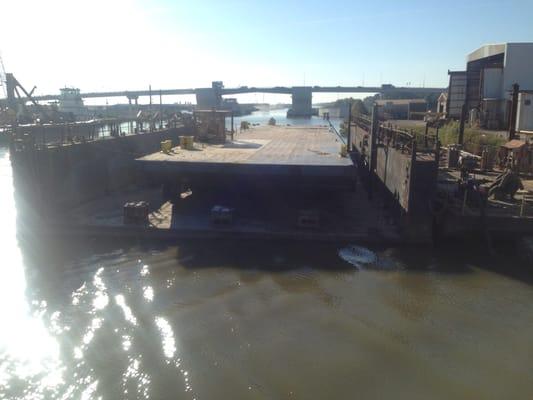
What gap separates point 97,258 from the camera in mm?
16547

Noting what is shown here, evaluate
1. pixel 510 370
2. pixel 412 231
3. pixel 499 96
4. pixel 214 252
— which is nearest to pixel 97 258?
pixel 214 252

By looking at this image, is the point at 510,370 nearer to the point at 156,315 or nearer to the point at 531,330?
the point at 531,330

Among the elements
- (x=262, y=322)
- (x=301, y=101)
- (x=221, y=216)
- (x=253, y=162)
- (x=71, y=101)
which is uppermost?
(x=301, y=101)

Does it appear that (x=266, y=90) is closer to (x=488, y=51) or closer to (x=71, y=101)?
(x=71, y=101)

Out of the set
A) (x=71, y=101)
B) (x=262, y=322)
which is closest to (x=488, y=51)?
(x=262, y=322)

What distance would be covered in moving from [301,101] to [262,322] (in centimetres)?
19079

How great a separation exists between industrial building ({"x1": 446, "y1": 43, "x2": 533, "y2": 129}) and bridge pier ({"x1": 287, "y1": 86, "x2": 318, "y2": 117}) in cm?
13642

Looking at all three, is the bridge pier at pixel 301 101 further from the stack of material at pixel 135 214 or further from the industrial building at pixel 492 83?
the stack of material at pixel 135 214

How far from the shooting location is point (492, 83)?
164ft

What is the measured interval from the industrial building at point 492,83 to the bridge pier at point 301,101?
136416 mm

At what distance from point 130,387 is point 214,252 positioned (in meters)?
8.02

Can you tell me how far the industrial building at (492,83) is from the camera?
46.4 m

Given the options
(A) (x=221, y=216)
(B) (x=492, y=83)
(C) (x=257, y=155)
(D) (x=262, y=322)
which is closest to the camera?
(D) (x=262, y=322)

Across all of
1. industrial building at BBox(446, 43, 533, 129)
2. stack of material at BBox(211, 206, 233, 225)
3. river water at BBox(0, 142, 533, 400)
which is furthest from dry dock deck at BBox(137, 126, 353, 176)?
industrial building at BBox(446, 43, 533, 129)
